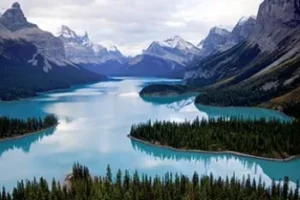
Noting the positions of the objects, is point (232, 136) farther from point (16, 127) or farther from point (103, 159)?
point (16, 127)

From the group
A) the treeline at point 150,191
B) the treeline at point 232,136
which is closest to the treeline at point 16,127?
the treeline at point 232,136

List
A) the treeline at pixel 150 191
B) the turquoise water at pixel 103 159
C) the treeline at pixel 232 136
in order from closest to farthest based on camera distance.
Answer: the treeline at pixel 150 191 → the turquoise water at pixel 103 159 → the treeline at pixel 232 136

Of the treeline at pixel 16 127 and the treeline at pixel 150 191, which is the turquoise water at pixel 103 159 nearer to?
the treeline at pixel 16 127

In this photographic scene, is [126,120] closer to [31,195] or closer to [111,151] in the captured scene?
[111,151]

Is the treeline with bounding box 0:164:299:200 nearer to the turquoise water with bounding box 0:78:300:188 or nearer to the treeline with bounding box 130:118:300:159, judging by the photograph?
A: the turquoise water with bounding box 0:78:300:188

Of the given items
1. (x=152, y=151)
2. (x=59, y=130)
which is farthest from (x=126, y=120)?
(x=152, y=151)

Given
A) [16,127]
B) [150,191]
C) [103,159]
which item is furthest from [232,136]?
[16,127]

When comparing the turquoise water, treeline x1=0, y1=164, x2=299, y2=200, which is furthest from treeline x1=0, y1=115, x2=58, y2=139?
treeline x1=0, y1=164, x2=299, y2=200

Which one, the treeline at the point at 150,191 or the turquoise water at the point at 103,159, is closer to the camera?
the treeline at the point at 150,191

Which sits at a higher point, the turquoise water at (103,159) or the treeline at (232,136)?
the treeline at (232,136)
